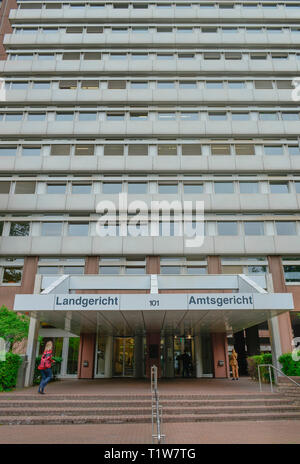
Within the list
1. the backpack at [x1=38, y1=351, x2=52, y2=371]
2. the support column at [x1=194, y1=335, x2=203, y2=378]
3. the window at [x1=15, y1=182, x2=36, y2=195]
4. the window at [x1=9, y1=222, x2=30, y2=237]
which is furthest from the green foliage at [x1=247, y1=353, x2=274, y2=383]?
the window at [x1=15, y1=182, x2=36, y2=195]

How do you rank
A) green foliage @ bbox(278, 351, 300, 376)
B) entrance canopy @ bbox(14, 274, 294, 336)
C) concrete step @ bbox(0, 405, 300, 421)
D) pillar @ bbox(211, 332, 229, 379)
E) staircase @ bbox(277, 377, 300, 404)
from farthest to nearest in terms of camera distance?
1. pillar @ bbox(211, 332, 229, 379)
2. green foliage @ bbox(278, 351, 300, 376)
3. entrance canopy @ bbox(14, 274, 294, 336)
4. staircase @ bbox(277, 377, 300, 404)
5. concrete step @ bbox(0, 405, 300, 421)

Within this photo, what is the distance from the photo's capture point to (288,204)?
2323 cm

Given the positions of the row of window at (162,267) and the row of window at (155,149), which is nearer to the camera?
the row of window at (162,267)

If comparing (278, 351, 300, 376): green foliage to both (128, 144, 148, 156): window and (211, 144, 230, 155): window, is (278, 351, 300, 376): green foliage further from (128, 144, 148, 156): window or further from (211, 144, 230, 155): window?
(128, 144, 148, 156): window

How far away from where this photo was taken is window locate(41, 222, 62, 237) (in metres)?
23.3

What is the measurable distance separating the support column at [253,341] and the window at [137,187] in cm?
1395

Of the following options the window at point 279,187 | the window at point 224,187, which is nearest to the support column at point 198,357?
the window at point 224,187

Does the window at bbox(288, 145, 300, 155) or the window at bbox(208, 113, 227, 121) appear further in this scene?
the window at bbox(208, 113, 227, 121)

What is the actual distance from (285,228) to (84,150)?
1565 cm

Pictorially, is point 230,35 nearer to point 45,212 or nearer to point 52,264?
point 45,212

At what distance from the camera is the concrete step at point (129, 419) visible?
866 cm

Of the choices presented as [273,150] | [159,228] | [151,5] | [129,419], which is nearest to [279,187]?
[273,150]

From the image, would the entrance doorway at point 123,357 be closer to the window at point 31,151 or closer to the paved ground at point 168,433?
the paved ground at point 168,433
